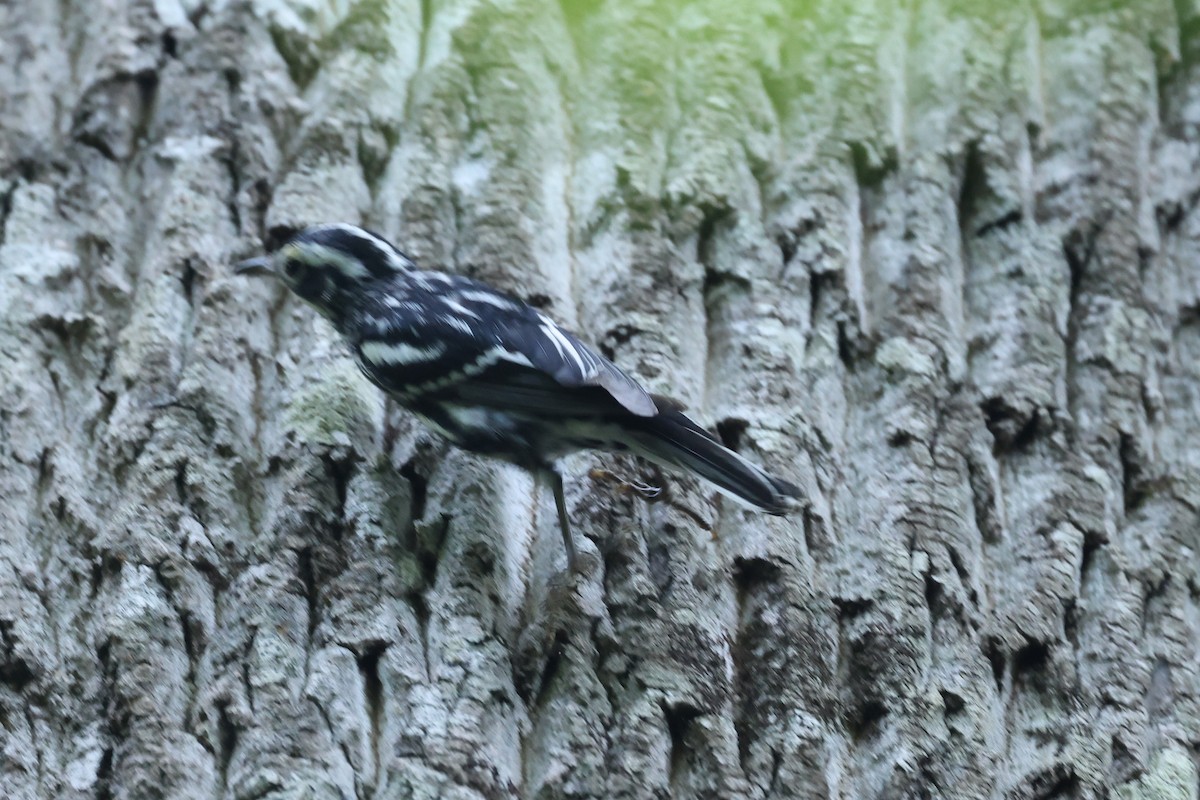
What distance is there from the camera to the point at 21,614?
3.62 meters

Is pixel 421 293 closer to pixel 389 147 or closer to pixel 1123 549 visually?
pixel 389 147

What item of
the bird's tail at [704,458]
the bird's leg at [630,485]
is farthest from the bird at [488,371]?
the bird's leg at [630,485]

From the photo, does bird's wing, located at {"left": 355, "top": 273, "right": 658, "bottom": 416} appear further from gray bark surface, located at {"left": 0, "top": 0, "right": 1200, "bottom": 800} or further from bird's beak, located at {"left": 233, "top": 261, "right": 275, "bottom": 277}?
bird's beak, located at {"left": 233, "top": 261, "right": 275, "bottom": 277}

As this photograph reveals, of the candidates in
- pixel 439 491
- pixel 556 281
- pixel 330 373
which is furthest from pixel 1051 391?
pixel 330 373

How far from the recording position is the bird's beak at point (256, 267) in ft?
13.8

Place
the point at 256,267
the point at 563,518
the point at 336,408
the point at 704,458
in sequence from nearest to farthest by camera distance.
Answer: the point at 704,458 → the point at 563,518 → the point at 336,408 → the point at 256,267

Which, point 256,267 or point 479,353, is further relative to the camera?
point 256,267

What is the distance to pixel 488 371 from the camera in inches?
155

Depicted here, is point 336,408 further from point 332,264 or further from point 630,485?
point 630,485

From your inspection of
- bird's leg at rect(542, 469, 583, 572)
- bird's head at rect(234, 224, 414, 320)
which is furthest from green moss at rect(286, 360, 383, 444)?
bird's leg at rect(542, 469, 583, 572)

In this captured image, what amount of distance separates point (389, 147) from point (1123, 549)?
258 centimetres

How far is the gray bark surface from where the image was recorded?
11.3 ft

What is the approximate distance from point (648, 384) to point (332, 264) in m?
0.97

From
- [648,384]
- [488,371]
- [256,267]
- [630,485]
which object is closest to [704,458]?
[630,485]
